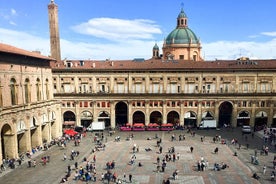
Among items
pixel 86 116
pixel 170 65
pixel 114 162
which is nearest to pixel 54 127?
pixel 86 116

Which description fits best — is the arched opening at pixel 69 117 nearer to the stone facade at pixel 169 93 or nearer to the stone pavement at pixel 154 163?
the stone facade at pixel 169 93

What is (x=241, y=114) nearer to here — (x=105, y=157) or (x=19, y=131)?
(x=105, y=157)

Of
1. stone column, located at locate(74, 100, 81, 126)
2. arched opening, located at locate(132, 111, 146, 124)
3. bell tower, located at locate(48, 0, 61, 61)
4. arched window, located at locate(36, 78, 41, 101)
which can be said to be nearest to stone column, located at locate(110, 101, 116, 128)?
arched opening, located at locate(132, 111, 146, 124)

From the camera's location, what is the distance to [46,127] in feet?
169

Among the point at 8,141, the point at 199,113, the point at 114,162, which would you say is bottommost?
the point at 114,162

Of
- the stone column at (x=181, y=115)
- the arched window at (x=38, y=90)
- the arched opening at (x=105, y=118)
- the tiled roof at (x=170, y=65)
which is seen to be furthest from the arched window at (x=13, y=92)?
the stone column at (x=181, y=115)

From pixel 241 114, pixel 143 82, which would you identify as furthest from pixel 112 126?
pixel 241 114

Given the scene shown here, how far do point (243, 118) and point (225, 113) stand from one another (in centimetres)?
446

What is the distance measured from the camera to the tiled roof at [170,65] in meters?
62.4

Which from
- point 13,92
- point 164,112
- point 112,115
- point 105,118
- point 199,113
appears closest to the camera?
point 13,92

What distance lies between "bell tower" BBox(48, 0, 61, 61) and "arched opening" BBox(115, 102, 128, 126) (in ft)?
76.4

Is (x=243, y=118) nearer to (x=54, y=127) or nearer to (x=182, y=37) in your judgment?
(x=182, y=37)

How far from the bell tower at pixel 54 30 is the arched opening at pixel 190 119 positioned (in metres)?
39.3

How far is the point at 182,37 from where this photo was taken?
82000mm
